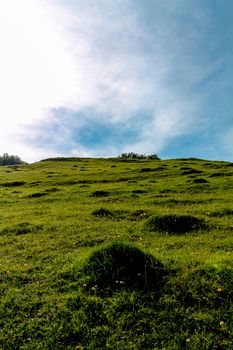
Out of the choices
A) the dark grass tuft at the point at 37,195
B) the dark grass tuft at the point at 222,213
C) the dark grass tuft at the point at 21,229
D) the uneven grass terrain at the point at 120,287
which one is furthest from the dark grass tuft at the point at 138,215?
the dark grass tuft at the point at 37,195

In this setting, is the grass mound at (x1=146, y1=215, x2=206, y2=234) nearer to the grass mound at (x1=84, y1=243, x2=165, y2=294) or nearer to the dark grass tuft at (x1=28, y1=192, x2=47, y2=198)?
the grass mound at (x1=84, y1=243, x2=165, y2=294)

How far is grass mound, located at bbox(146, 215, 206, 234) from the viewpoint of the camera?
17484 mm

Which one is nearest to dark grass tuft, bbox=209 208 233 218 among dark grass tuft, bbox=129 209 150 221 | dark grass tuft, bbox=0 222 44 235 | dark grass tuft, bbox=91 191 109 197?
dark grass tuft, bbox=129 209 150 221

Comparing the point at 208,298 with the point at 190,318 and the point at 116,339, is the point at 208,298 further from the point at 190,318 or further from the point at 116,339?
the point at 116,339

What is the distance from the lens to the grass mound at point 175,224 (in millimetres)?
17484

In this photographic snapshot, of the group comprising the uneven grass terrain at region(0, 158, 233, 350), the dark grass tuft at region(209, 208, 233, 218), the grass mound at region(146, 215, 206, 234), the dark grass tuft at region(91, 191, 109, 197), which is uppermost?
the dark grass tuft at region(91, 191, 109, 197)

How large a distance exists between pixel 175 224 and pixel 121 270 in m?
8.01

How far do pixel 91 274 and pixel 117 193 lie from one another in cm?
2289

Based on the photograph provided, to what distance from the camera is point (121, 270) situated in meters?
10.4

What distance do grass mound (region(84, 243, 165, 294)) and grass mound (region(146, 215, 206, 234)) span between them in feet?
22.0

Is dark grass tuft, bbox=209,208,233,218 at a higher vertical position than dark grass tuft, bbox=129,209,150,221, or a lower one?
higher

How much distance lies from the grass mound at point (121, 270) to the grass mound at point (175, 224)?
6.69 meters

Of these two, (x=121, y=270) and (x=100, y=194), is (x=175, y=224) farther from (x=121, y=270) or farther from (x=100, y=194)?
(x=100, y=194)

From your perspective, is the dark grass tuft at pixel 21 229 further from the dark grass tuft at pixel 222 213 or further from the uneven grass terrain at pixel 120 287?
the dark grass tuft at pixel 222 213
